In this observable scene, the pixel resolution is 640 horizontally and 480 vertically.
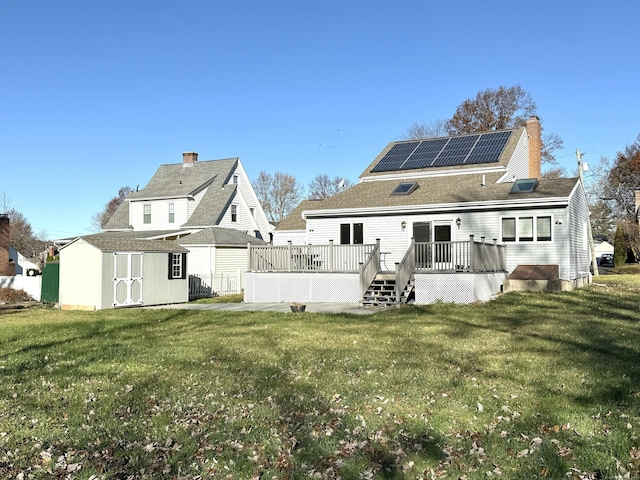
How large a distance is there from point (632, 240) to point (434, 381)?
143 feet

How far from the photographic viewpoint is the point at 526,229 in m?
21.1

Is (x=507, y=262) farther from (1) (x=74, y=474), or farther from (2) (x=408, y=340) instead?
(1) (x=74, y=474)

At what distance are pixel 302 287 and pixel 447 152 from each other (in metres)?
12.4

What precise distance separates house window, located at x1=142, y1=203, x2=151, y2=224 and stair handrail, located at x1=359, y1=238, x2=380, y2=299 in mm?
25452

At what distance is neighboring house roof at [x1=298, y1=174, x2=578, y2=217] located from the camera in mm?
21047

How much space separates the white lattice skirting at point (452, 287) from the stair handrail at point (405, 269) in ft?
1.34

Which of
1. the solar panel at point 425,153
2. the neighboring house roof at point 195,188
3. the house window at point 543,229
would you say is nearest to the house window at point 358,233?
the solar panel at point 425,153

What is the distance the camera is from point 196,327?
13992 millimetres

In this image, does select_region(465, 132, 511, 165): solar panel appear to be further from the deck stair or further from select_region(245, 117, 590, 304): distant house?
the deck stair

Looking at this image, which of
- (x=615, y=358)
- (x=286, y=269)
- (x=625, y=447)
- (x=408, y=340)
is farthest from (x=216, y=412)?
(x=286, y=269)

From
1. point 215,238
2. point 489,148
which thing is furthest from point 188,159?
point 489,148

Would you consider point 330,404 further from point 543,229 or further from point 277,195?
point 277,195

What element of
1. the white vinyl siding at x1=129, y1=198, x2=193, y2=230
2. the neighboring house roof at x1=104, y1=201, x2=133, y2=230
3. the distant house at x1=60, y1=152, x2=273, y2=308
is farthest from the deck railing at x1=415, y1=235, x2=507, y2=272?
the neighboring house roof at x1=104, y1=201, x2=133, y2=230

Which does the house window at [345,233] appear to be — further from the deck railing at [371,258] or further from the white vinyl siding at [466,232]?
the deck railing at [371,258]
